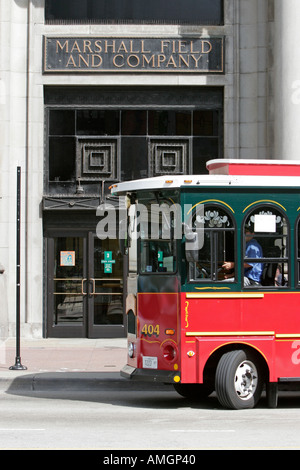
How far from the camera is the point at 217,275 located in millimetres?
11586

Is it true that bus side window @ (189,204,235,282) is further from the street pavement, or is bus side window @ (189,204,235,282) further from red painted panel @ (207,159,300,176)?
the street pavement

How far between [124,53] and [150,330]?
10.4m

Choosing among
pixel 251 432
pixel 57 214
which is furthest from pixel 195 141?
pixel 251 432

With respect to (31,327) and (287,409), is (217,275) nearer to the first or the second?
(287,409)

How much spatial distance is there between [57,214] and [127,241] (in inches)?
326

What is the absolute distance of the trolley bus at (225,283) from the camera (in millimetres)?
11469

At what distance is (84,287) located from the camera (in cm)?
2056

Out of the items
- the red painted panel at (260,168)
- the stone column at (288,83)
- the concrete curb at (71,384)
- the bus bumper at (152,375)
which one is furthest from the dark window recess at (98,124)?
the bus bumper at (152,375)

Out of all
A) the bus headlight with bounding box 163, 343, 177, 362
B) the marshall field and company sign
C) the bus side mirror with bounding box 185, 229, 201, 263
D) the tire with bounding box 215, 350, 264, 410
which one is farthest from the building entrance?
the bus side mirror with bounding box 185, 229, 201, 263

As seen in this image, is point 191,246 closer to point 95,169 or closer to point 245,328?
point 245,328

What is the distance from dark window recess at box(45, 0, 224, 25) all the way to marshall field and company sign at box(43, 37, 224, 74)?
542mm

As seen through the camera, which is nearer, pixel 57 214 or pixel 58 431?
pixel 58 431

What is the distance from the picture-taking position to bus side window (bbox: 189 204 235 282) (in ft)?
37.9

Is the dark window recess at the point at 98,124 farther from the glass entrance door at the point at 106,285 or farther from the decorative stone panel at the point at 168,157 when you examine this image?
the glass entrance door at the point at 106,285
